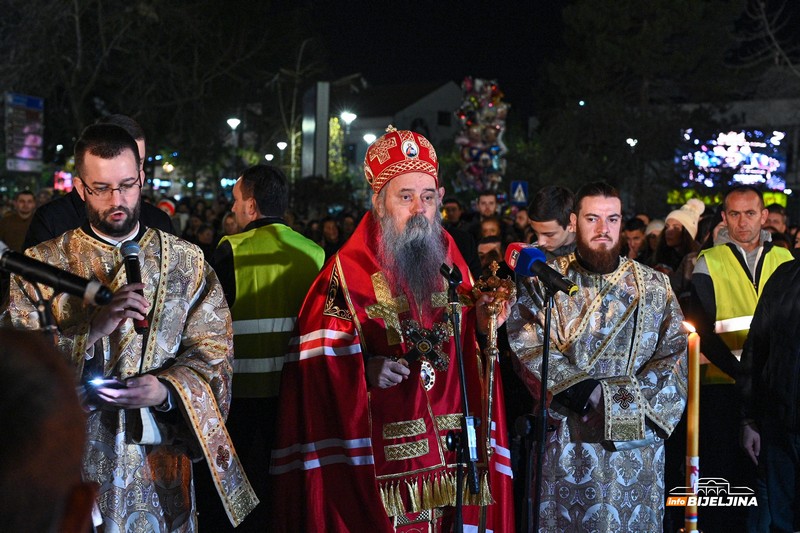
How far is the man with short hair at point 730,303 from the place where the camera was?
243 inches

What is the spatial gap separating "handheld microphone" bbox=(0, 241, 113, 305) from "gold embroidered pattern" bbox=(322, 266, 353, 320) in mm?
1547

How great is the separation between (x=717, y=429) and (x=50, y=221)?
4.33 metres

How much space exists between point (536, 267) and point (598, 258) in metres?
1.20

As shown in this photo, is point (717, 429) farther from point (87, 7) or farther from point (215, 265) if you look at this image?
point (87, 7)

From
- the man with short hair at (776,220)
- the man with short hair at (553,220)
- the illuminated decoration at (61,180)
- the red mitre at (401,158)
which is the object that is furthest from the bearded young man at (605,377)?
the illuminated decoration at (61,180)

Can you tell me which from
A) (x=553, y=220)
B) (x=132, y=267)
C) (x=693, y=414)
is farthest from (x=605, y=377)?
(x=132, y=267)

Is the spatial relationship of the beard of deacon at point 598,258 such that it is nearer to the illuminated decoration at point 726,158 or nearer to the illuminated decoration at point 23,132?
the illuminated decoration at point 23,132

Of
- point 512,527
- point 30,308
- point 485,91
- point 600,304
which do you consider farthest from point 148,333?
point 485,91

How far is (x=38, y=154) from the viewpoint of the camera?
16844 millimetres

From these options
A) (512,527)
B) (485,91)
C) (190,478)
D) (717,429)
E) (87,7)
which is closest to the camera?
(190,478)

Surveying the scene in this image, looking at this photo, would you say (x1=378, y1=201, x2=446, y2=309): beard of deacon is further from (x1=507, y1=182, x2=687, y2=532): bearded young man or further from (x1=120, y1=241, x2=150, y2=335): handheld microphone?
(x1=120, y1=241, x2=150, y2=335): handheld microphone

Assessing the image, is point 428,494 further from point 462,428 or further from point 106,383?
point 106,383

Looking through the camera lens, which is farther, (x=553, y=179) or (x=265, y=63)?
(x=265, y=63)

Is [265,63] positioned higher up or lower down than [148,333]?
higher up
